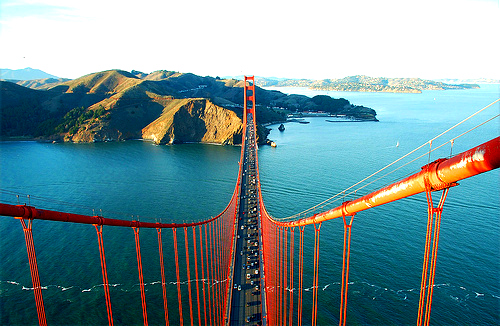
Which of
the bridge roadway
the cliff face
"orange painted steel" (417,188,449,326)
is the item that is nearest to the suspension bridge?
the bridge roadway

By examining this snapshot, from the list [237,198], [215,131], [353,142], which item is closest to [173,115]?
[215,131]

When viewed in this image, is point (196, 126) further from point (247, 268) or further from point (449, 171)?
point (449, 171)

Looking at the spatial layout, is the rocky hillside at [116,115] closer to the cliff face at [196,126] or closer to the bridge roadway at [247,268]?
the cliff face at [196,126]

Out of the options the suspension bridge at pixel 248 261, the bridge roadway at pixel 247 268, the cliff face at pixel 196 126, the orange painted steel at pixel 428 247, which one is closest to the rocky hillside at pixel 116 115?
the cliff face at pixel 196 126

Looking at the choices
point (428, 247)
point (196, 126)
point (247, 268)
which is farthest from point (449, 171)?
point (196, 126)

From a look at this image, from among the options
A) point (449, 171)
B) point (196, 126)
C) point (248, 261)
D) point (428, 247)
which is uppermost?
point (449, 171)

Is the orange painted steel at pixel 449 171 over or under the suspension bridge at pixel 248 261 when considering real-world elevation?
over
